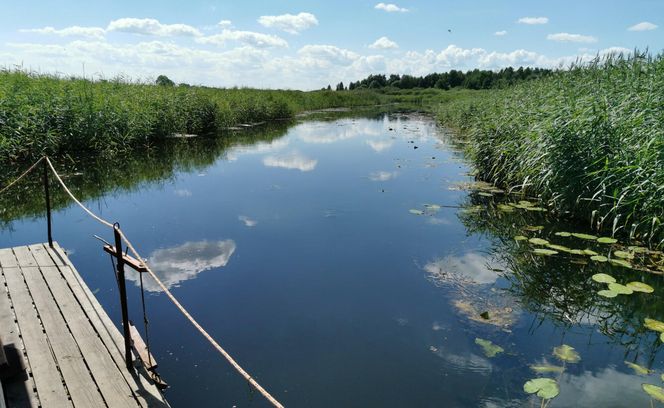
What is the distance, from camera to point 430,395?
3.74 meters

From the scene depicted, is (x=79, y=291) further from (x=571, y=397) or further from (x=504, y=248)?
(x=504, y=248)

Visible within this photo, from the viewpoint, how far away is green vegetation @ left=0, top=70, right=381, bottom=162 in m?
12.0

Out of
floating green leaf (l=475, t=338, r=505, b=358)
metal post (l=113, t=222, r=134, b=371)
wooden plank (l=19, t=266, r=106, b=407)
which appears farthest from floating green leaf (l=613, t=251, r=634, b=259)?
wooden plank (l=19, t=266, r=106, b=407)

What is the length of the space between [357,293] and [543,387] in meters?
2.44

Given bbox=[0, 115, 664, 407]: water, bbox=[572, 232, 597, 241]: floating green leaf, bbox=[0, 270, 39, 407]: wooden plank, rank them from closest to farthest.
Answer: bbox=[0, 270, 39, 407]: wooden plank, bbox=[0, 115, 664, 407]: water, bbox=[572, 232, 597, 241]: floating green leaf

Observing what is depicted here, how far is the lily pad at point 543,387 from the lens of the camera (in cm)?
365

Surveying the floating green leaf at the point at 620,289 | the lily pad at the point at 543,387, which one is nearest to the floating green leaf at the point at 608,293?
the floating green leaf at the point at 620,289

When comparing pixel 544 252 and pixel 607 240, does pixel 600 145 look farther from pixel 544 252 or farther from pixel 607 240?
pixel 544 252

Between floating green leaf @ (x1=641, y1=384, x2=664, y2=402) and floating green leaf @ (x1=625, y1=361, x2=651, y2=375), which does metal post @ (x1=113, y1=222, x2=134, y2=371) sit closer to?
floating green leaf @ (x1=641, y1=384, x2=664, y2=402)

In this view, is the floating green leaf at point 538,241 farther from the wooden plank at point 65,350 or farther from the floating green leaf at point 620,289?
the wooden plank at point 65,350


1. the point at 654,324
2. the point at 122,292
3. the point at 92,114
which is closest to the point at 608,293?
the point at 654,324

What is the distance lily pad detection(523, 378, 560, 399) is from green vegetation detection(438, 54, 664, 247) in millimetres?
3723

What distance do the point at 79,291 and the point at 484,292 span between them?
15.9ft

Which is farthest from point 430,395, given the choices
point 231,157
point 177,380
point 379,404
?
point 231,157
